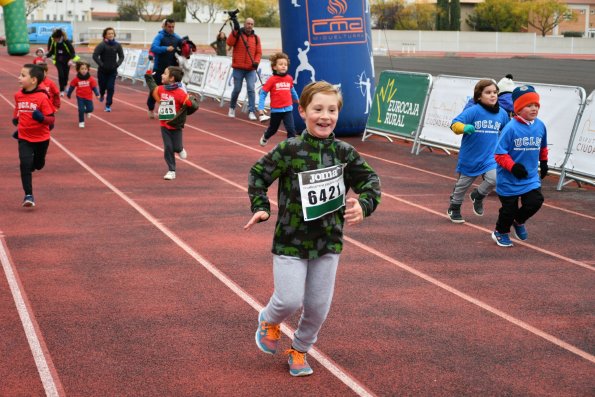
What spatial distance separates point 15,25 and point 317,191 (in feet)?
45.8

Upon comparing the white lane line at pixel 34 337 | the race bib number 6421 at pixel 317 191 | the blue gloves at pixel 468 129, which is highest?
the race bib number 6421 at pixel 317 191

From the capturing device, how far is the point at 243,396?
5324 millimetres

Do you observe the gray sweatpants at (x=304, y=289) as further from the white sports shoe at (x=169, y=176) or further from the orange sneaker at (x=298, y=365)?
the white sports shoe at (x=169, y=176)

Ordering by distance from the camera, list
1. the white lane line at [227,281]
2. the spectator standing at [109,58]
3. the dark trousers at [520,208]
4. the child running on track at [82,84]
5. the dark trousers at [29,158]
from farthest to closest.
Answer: the spectator standing at [109,58]
the child running on track at [82,84]
the dark trousers at [29,158]
the dark trousers at [520,208]
the white lane line at [227,281]

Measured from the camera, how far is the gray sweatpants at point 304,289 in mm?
5387

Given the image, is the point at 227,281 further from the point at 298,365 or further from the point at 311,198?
the point at 311,198

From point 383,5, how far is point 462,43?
15.8 metres

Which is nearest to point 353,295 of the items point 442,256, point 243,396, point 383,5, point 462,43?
point 442,256

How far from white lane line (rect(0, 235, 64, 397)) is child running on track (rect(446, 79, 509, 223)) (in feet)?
15.9

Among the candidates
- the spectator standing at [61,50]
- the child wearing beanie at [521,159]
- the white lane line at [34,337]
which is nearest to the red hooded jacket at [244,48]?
the spectator standing at [61,50]

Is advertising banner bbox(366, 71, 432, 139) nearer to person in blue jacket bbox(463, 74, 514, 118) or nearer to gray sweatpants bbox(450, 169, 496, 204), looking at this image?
person in blue jacket bbox(463, 74, 514, 118)

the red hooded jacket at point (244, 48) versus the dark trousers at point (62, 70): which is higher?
the red hooded jacket at point (244, 48)

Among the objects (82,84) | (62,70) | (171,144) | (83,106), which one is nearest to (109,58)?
(82,84)

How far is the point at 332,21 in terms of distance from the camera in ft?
59.2
